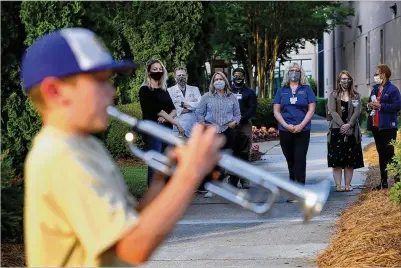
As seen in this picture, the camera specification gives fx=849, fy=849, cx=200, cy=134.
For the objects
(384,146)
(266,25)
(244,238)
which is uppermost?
(266,25)

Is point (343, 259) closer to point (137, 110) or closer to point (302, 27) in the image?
point (137, 110)

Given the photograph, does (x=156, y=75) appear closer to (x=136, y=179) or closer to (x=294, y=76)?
(x=294, y=76)

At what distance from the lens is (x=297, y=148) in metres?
11.3

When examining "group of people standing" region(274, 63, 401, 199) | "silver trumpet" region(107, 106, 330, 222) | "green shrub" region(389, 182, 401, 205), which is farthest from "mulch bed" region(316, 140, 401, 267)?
"silver trumpet" region(107, 106, 330, 222)

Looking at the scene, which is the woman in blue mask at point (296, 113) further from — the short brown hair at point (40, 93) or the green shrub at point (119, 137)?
the short brown hair at point (40, 93)

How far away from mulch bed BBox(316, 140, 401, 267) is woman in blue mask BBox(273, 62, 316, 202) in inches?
83.3

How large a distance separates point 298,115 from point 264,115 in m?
15.2

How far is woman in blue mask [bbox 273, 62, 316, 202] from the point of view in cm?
1117

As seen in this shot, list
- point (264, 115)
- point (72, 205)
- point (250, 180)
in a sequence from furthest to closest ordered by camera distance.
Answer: point (264, 115), point (250, 180), point (72, 205)

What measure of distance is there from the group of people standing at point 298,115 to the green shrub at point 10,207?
13.8 ft

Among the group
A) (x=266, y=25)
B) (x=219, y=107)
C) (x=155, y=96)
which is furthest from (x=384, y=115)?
(x=266, y=25)

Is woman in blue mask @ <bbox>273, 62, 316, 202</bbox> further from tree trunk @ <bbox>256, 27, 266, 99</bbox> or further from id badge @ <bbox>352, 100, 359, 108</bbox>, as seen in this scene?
tree trunk @ <bbox>256, 27, 266, 99</bbox>

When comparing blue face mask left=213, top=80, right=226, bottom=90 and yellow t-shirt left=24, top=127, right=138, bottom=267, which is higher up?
yellow t-shirt left=24, top=127, right=138, bottom=267

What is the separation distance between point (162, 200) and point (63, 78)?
369 millimetres
